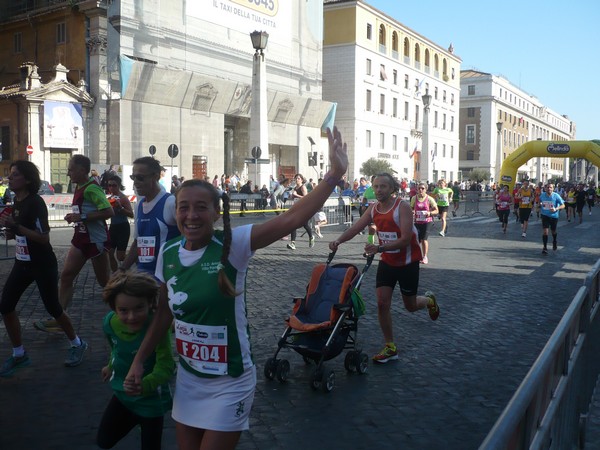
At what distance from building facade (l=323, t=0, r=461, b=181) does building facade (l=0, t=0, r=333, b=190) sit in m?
6.58

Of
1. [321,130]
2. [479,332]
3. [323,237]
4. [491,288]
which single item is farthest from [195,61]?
[479,332]

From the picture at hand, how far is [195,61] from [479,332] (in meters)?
35.6

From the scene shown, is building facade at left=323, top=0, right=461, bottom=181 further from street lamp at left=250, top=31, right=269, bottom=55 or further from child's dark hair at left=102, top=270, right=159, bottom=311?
child's dark hair at left=102, top=270, right=159, bottom=311

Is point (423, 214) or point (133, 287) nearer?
point (133, 287)

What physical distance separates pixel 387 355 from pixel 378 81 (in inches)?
2167

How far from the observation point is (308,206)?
2.71 metres

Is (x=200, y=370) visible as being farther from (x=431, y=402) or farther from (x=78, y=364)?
(x=78, y=364)

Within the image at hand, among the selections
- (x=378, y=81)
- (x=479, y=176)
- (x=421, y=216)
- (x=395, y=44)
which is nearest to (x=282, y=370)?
(x=421, y=216)

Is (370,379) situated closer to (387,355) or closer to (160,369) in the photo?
(387,355)

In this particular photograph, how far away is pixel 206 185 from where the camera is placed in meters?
2.80

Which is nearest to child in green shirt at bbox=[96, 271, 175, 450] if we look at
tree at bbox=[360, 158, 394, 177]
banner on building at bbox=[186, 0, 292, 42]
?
banner on building at bbox=[186, 0, 292, 42]

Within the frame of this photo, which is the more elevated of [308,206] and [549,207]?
[308,206]

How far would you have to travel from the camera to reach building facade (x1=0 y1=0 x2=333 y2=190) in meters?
35.5

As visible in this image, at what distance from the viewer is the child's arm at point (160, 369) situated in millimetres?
2910
